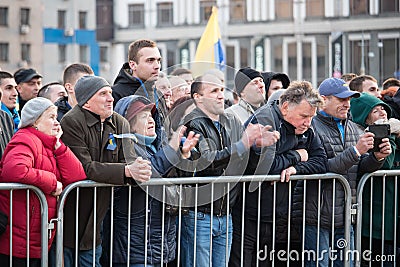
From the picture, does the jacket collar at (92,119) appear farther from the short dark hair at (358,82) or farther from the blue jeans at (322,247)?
the short dark hair at (358,82)

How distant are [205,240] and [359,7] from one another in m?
40.6

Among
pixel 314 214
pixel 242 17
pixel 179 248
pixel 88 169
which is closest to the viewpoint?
pixel 88 169

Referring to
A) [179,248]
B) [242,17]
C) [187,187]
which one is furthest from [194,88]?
[242,17]

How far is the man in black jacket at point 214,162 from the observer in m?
5.76

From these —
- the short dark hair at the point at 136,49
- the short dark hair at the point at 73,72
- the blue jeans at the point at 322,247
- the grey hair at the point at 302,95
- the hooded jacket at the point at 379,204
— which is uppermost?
the short dark hair at the point at 136,49

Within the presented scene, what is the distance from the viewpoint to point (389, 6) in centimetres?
4203

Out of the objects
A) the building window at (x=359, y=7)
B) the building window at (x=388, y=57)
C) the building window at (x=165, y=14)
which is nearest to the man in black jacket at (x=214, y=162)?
the building window at (x=388, y=57)

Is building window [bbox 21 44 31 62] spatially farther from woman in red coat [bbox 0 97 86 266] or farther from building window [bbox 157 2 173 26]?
woman in red coat [bbox 0 97 86 266]

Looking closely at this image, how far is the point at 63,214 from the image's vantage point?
5.54 m

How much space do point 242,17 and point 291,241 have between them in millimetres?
48527

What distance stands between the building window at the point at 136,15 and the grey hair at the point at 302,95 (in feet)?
178

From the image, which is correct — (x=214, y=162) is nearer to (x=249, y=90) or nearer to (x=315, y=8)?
(x=249, y=90)

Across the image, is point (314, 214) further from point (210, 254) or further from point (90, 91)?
point (90, 91)

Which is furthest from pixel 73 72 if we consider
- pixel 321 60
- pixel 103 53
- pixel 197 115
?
pixel 103 53
